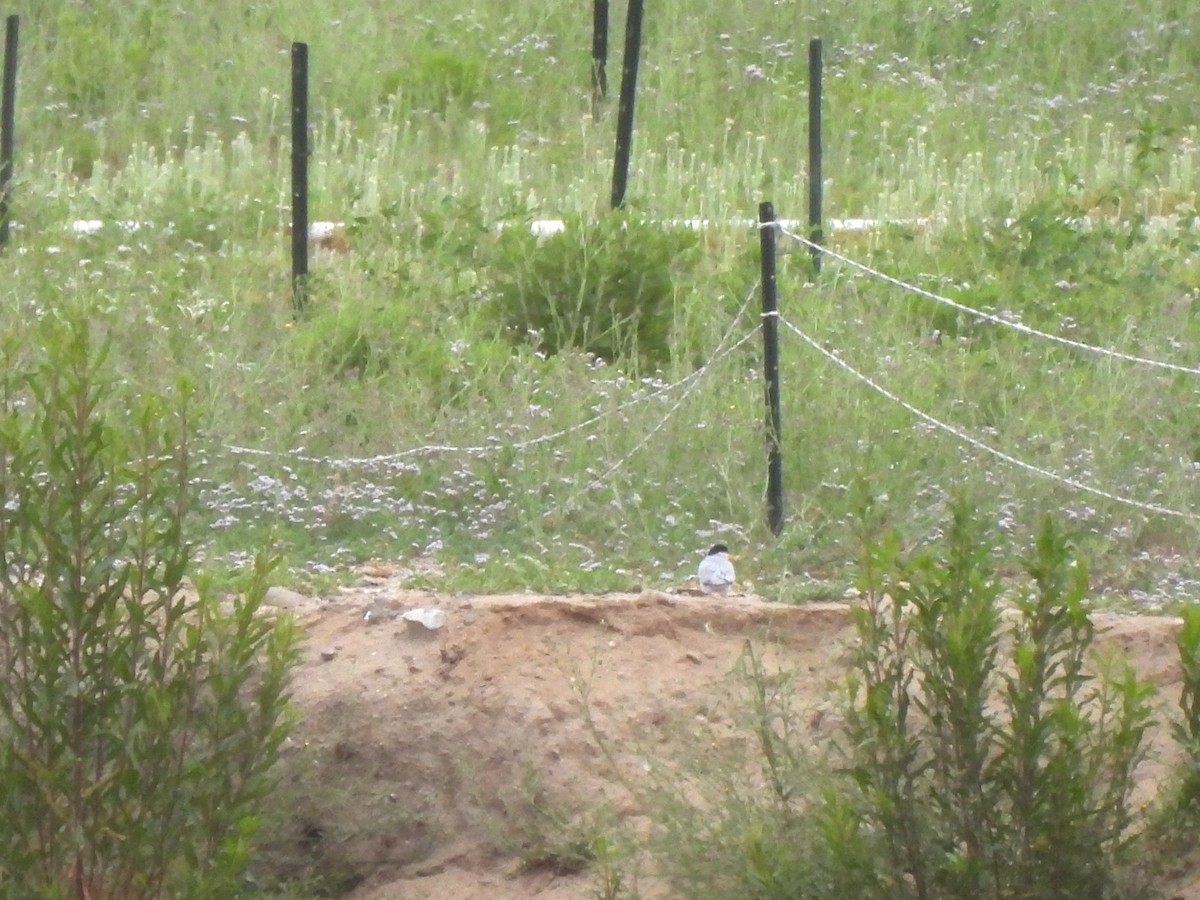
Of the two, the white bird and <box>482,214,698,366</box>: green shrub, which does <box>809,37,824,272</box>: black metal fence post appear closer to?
<box>482,214,698,366</box>: green shrub

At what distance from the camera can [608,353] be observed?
7.43 m

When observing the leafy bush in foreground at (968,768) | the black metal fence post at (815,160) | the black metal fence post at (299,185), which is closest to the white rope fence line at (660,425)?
the black metal fence post at (815,160)

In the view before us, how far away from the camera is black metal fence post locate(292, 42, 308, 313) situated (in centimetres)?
783

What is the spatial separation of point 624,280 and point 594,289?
0.14 meters

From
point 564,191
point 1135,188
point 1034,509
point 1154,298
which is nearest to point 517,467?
point 1034,509

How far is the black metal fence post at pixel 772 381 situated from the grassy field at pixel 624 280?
0.12 m

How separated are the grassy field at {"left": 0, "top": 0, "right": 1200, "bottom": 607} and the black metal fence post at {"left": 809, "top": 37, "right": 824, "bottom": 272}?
0.25m

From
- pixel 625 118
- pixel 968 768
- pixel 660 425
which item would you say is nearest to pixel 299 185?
pixel 625 118

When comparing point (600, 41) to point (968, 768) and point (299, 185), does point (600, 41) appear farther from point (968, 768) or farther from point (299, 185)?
point (968, 768)

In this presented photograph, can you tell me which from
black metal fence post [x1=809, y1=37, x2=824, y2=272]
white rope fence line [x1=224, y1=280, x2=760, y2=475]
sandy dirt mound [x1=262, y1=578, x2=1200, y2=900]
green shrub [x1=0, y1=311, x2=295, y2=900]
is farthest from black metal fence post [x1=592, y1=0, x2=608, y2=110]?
green shrub [x1=0, y1=311, x2=295, y2=900]

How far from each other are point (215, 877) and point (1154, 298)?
5.56 m

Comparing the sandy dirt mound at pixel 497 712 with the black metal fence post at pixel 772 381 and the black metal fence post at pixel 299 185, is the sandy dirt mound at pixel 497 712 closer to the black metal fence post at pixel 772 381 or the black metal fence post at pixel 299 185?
the black metal fence post at pixel 772 381

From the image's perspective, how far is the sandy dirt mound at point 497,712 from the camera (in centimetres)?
438

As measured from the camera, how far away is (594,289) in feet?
24.5
